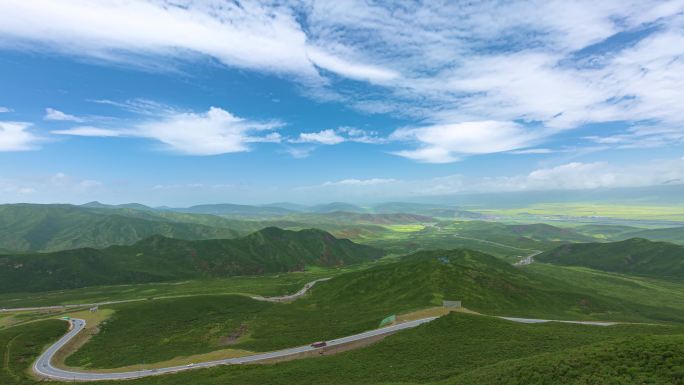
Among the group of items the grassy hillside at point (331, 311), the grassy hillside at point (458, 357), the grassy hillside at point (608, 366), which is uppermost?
the grassy hillside at point (608, 366)

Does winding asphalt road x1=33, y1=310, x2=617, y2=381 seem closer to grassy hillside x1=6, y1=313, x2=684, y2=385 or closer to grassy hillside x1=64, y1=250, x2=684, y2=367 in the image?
grassy hillside x1=6, y1=313, x2=684, y2=385

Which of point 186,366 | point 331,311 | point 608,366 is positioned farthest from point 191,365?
point 608,366

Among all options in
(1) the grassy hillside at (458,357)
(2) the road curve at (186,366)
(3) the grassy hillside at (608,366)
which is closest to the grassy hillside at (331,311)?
(2) the road curve at (186,366)

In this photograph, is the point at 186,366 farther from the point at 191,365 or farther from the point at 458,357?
the point at 458,357

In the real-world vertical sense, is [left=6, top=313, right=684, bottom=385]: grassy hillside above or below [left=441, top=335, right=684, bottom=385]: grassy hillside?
below

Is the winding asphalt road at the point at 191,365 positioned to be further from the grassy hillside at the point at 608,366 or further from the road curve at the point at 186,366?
the grassy hillside at the point at 608,366

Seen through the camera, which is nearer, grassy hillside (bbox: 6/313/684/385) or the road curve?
grassy hillside (bbox: 6/313/684/385)

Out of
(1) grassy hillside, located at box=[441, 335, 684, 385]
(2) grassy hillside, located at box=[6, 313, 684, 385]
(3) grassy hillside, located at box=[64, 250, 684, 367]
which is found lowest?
(3) grassy hillside, located at box=[64, 250, 684, 367]

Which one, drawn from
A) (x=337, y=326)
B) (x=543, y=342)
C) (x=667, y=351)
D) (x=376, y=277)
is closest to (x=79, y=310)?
(x=337, y=326)

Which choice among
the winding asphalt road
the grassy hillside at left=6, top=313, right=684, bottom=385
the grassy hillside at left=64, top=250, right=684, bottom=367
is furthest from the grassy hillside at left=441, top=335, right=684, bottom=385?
the grassy hillside at left=64, top=250, right=684, bottom=367

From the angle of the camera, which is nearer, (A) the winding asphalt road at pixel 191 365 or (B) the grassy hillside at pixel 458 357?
(B) the grassy hillside at pixel 458 357

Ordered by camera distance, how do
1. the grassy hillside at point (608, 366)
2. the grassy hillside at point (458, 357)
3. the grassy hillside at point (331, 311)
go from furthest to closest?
the grassy hillside at point (331, 311) → the grassy hillside at point (458, 357) → the grassy hillside at point (608, 366)

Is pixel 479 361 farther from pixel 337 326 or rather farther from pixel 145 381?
pixel 145 381

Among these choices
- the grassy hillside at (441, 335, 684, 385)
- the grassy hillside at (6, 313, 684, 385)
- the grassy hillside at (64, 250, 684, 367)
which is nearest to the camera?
the grassy hillside at (441, 335, 684, 385)
